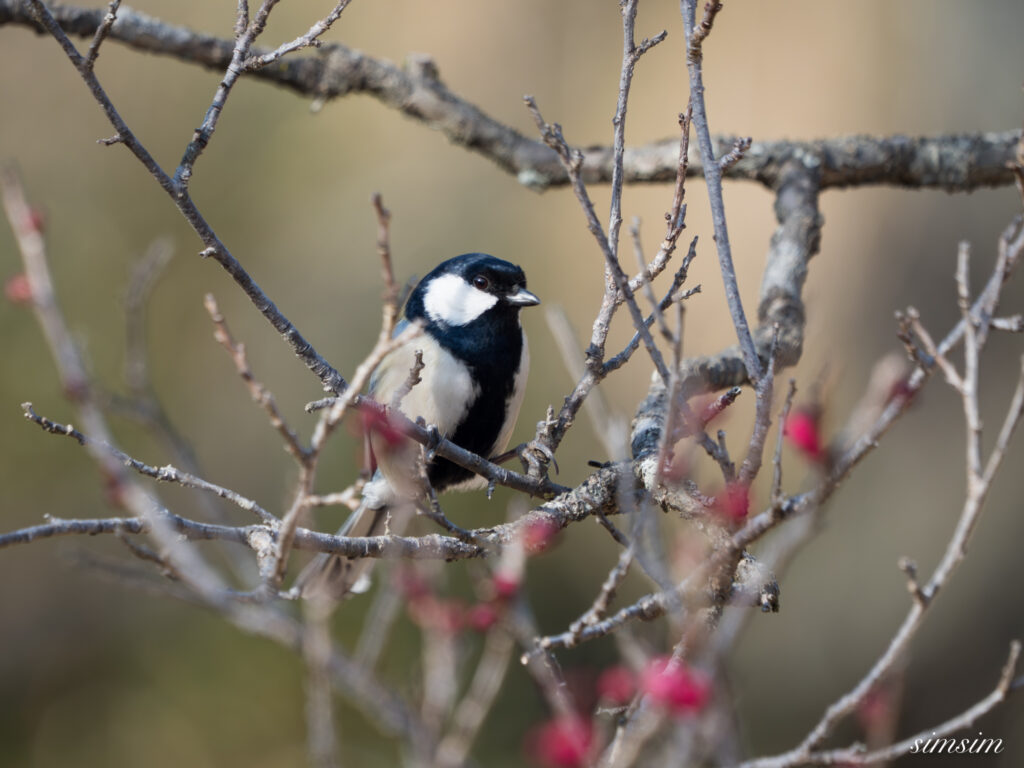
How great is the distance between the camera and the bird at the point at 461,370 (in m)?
3.18

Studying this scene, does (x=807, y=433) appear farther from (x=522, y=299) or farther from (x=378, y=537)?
(x=522, y=299)

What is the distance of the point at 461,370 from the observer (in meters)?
3.19

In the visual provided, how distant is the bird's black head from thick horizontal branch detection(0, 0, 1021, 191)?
1.29ft

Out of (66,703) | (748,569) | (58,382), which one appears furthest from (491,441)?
(66,703)

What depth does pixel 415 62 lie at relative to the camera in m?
3.60

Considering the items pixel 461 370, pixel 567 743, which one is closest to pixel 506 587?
pixel 567 743

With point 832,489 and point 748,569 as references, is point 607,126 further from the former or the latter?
point 832,489

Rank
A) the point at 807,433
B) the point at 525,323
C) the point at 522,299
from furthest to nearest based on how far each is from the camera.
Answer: the point at 525,323
the point at 522,299
the point at 807,433

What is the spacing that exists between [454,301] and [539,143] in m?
0.71

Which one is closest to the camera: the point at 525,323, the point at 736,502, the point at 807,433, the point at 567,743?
the point at 807,433

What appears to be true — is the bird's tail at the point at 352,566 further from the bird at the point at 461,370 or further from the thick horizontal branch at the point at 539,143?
the thick horizontal branch at the point at 539,143

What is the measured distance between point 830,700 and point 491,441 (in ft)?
10.4

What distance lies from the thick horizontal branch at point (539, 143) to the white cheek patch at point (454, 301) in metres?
0.48

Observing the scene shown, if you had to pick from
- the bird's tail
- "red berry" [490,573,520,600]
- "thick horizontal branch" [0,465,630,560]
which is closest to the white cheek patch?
the bird's tail
